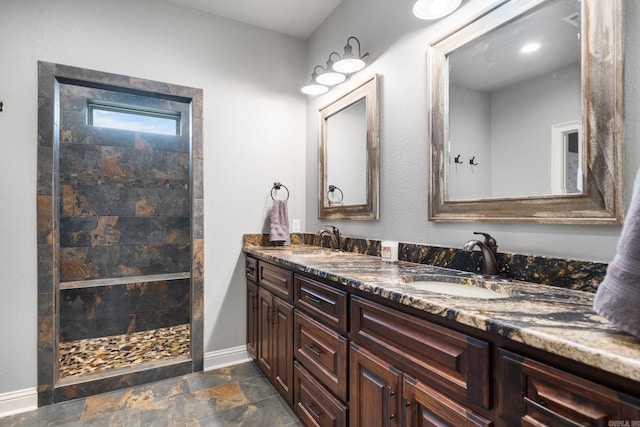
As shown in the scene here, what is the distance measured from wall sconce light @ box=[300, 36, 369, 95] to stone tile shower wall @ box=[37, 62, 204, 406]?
906mm

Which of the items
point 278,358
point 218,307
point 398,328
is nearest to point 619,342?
point 398,328

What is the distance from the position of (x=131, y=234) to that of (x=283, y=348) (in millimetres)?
2440

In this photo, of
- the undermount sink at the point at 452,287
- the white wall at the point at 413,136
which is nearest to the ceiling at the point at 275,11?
the white wall at the point at 413,136

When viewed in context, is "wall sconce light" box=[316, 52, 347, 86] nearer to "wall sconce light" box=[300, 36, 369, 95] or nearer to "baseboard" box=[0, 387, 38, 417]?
"wall sconce light" box=[300, 36, 369, 95]

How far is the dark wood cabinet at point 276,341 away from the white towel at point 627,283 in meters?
1.37

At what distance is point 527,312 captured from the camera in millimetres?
783

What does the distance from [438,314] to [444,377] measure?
0.18 metres

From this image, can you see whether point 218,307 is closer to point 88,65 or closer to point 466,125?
point 88,65

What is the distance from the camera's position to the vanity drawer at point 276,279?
1742mm

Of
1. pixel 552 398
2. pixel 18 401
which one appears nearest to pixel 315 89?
pixel 552 398

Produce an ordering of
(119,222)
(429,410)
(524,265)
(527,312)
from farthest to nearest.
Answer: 1. (119,222)
2. (524,265)
3. (429,410)
4. (527,312)

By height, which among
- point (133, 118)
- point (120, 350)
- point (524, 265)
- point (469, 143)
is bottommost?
point (120, 350)

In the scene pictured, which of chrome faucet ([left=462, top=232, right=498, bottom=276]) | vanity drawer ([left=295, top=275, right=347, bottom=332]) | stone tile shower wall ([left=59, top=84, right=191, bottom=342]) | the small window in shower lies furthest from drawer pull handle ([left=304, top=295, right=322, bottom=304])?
the small window in shower

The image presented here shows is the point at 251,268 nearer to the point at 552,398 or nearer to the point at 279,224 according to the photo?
the point at 279,224
